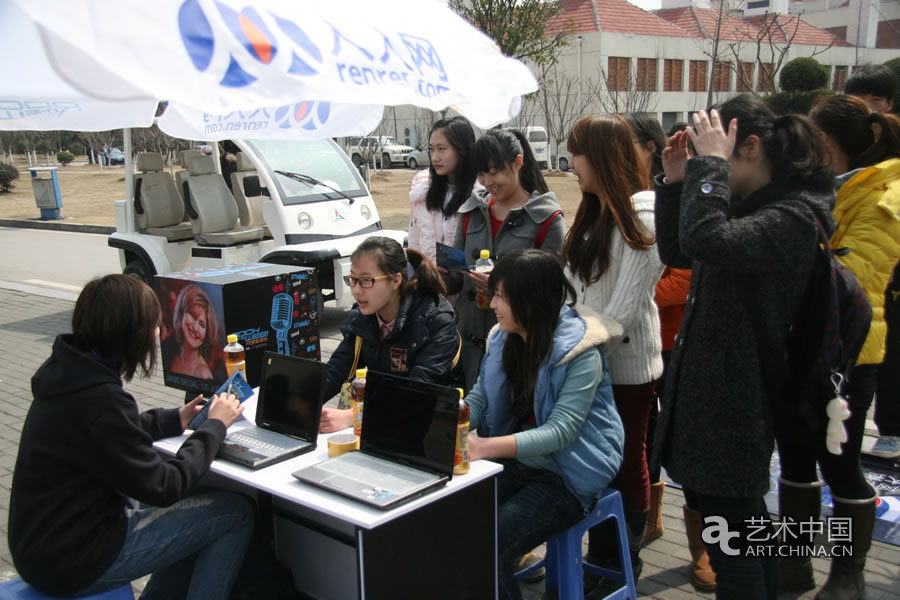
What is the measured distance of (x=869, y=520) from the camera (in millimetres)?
2873

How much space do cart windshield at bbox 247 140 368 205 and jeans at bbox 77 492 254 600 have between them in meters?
5.54

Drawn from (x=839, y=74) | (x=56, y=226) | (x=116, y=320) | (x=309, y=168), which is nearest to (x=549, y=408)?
(x=116, y=320)

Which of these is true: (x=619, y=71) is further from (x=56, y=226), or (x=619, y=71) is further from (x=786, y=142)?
(x=786, y=142)

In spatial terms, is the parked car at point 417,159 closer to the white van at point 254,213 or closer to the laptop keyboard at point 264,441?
the white van at point 254,213

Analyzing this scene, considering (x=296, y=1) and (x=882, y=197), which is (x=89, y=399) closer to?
(x=296, y=1)

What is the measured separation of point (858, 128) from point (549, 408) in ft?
6.18

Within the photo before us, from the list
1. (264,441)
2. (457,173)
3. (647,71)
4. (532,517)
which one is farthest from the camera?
(647,71)

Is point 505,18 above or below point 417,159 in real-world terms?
above

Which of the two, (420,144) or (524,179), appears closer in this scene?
(524,179)

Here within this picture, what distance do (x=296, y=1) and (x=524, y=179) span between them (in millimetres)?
1712

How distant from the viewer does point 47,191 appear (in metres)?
18.7

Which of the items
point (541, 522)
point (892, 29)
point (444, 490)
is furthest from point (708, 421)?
point (892, 29)

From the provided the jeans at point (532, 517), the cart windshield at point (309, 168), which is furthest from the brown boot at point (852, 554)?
the cart windshield at point (309, 168)

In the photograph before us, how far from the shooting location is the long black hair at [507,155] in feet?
12.0
